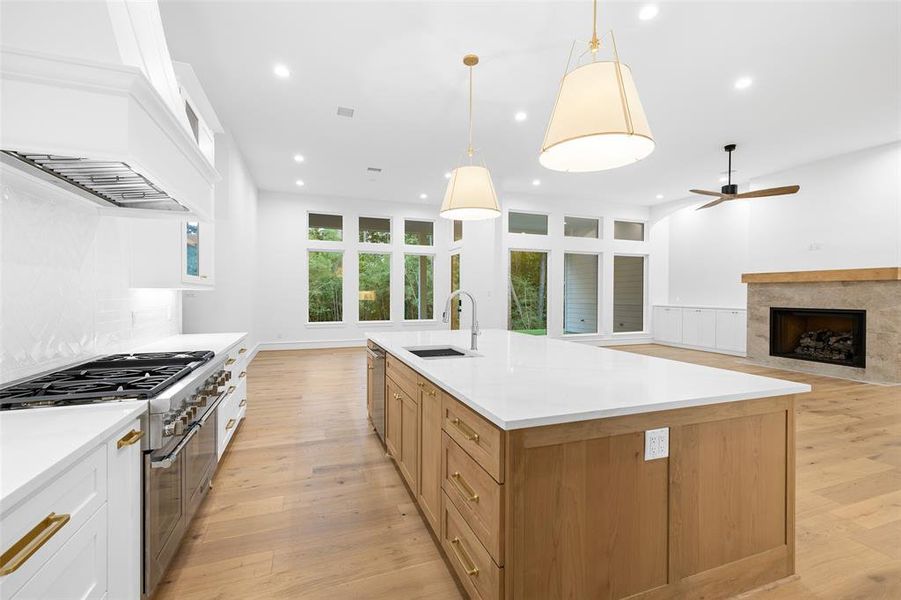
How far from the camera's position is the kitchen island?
4.29 feet

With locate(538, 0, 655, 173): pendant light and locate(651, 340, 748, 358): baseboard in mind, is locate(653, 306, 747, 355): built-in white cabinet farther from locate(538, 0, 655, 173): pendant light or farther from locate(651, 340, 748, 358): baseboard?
locate(538, 0, 655, 173): pendant light

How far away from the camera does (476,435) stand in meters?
1.46

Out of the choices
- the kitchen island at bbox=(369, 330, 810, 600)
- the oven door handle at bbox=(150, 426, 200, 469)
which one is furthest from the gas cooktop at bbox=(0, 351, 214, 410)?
the kitchen island at bbox=(369, 330, 810, 600)

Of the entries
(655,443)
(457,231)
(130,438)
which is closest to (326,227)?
(457,231)

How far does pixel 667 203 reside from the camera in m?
9.49

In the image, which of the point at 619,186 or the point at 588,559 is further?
the point at 619,186

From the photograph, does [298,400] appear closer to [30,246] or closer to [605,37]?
[30,246]

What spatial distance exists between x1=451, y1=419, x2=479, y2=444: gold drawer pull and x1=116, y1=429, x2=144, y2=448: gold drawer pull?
3.66 feet

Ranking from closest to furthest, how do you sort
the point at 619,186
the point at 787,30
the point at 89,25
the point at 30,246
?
the point at 89,25 < the point at 30,246 < the point at 787,30 < the point at 619,186

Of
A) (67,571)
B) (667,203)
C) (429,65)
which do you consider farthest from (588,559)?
(667,203)

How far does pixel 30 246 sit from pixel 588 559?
2615 mm

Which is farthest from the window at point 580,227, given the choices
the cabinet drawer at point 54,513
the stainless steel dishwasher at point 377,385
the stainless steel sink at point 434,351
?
the cabinet drawer at point 54,513

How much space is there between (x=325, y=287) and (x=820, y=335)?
9.10 meters

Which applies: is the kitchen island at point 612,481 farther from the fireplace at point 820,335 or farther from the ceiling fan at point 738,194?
the fireplace at point 820,335
